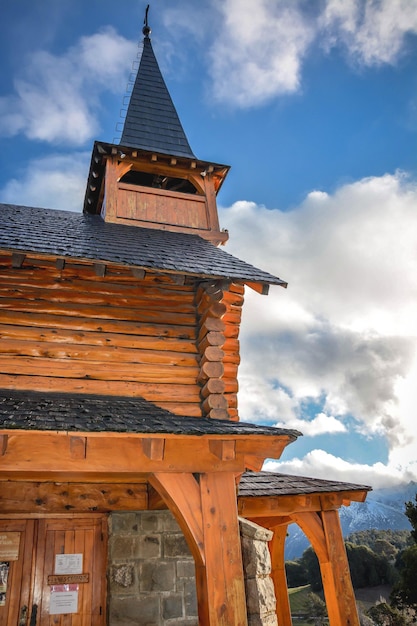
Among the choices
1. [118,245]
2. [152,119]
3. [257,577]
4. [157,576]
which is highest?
[152,119]

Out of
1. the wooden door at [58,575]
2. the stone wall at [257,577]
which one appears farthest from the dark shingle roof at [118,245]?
the wooden door at [58,575]

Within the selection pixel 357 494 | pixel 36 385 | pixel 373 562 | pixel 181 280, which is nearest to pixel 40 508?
pixel 36 385

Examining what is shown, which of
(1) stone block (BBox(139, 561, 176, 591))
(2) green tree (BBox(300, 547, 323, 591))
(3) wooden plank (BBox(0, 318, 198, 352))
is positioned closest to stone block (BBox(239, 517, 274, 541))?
(1) stone block (BBox(139, 561, 176, 591))

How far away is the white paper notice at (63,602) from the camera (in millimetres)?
5917

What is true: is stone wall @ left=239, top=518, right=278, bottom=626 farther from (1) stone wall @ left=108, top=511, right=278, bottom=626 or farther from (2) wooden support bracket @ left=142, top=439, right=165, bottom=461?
Result: (2) wooden support bracket @ left=142, top=439, right=165, bottom=461

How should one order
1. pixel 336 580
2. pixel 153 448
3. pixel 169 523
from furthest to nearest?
pixel 336 580
pixel 169 523
pixel 153 448

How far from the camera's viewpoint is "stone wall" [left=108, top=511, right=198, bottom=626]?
5.89m

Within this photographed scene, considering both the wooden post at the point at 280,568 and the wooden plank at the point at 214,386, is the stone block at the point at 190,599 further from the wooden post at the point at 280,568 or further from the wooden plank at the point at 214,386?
the wooden post at the point at 280,568

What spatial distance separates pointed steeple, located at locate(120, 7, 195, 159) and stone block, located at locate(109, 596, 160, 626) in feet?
29.5

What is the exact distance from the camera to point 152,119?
509 inches

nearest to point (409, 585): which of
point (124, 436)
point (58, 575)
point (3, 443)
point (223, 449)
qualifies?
point (58, 575)

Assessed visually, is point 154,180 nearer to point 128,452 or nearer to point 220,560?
point 128,452

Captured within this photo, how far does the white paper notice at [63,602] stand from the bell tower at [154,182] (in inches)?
261

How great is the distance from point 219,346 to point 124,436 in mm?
2493
